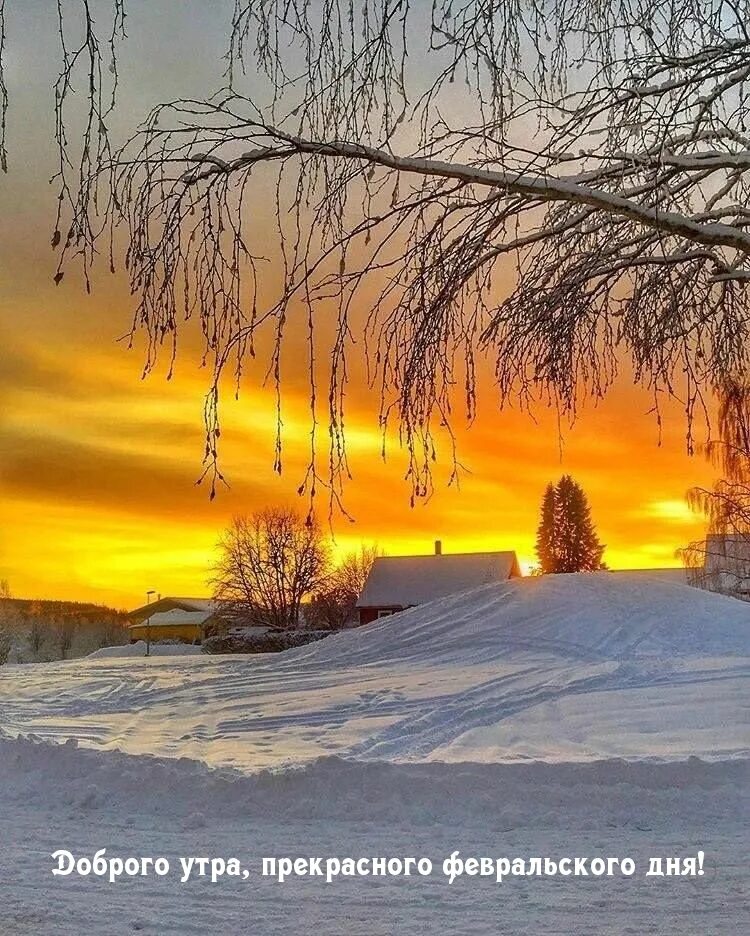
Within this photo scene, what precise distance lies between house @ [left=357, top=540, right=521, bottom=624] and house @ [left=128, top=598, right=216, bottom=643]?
Result: 33.3ft

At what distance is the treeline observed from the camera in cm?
3900

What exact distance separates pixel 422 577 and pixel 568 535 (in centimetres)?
1369

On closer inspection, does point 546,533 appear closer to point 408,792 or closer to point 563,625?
point 563,625

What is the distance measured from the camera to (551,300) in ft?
11.6

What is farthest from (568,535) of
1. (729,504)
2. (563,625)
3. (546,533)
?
(729,504)

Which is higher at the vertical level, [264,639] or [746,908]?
[264,639]

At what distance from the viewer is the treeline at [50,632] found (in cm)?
3900

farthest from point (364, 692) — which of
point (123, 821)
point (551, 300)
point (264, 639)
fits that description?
point (264, 639)

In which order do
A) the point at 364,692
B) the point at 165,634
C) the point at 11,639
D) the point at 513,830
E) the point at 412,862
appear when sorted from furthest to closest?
the point at 165,634 < the point at 11,639 < the point at 364,692 < the point at 513,830 < the point at 412,862

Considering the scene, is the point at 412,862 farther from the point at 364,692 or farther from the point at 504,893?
the point at 364,692

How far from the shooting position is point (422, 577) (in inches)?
1499

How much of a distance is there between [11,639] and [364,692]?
29.7m

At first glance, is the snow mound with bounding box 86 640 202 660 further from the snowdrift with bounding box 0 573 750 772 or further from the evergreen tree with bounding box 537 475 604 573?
the evergreen tree with bounding box 537 475 604 573

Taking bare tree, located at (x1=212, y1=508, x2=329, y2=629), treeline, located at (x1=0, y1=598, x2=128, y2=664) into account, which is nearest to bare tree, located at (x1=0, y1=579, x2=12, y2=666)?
treeline, located at (x1=0, y1=598, x2=128, y2=664)
